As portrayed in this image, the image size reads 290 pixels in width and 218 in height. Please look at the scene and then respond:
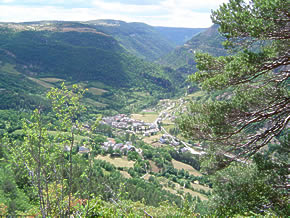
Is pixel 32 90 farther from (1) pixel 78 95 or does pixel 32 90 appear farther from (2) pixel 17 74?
(1) pixel 78 95

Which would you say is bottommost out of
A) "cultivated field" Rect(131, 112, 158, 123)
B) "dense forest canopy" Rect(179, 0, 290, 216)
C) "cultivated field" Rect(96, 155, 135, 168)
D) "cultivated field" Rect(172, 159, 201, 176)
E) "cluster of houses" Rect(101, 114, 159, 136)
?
"cultivated field" Rect(172, 159, 201, 176)

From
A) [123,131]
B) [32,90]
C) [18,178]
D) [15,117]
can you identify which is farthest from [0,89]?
[18,178]

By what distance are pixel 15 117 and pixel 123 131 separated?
168 ft

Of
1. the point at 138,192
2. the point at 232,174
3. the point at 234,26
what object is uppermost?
the point at 234,26

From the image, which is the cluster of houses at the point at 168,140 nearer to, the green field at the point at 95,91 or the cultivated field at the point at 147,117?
the cultivated field at the point at 147,117

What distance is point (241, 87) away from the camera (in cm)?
1056

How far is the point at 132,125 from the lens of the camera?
399 ft

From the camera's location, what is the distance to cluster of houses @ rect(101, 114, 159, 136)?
113 meters

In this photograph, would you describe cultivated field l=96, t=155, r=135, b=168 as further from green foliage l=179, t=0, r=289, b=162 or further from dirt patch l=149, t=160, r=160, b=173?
green foliage l=179, t=0, r=289, b=162

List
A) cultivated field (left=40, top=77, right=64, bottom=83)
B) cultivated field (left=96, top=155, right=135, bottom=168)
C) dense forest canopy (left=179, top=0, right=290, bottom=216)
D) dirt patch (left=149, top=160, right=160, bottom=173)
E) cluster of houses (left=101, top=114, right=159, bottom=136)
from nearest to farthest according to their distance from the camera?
dense forest canopy (left=179, top=0, right=290, bottom=216) < cultivated field (left=96, top=155, right=135, bottom=168) < dirt patch (left=149, top=160, right=160, bottom=173) < cluster of houses (left=101, top=114, right=159, bottom=136) < cultivated field (left=40, top=77, right=64, bottom=83)

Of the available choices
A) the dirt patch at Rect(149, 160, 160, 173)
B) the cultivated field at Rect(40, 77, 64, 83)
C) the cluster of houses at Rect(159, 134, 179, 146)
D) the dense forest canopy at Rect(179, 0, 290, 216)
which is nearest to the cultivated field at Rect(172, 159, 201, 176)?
the dirt patch at Rect(149, 160, 160, 173)

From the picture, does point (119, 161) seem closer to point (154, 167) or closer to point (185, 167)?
point (154, 167)

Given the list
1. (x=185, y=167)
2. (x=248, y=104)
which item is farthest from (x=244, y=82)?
(x=185, y=167)

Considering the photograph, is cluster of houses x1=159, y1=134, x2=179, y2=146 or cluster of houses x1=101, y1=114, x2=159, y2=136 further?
cluster of houses x1=101, y1=114, x2=159, y2=136
